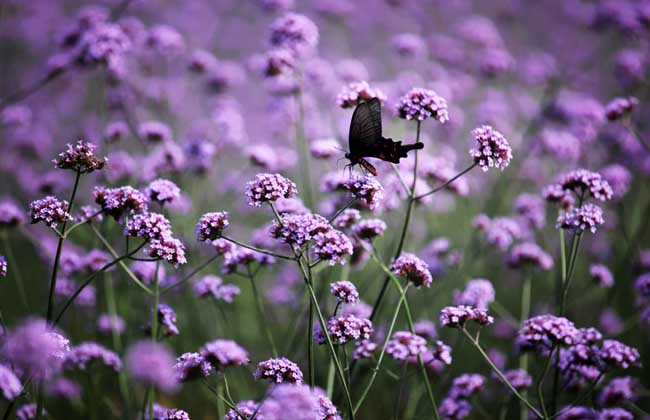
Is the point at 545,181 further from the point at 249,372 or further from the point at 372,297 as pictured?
the point at 249,372

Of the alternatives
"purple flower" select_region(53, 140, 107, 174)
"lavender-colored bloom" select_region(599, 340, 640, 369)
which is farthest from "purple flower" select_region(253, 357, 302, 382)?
"lavender-colored bloom" select_region(599, 340, 640, 369)

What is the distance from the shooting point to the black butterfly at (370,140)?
2844 millimetres

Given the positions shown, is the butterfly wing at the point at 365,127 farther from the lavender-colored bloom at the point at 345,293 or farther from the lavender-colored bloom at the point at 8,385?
the lavender-colored bloom at the point at 8,385

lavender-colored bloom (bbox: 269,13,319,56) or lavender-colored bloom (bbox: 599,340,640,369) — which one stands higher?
lavender-colored bloom (bbox: 269,13,319,56)

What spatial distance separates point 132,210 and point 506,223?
273 centimetres

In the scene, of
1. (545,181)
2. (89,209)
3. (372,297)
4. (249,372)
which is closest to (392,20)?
(545,181)

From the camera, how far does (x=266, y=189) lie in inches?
101

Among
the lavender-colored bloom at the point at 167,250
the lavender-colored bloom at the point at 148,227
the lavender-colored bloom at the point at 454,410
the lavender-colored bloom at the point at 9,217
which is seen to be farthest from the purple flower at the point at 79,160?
the lavender-colored bloom at the point at 454,410

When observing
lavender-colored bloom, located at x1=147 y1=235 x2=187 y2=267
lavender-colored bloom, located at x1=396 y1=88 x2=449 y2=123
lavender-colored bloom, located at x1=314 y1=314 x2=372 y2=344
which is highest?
lavender-colored bloom, located at x1=396 y1=88 x2=449 y2=123

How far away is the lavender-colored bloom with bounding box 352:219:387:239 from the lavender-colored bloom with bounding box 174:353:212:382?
3.54 ft

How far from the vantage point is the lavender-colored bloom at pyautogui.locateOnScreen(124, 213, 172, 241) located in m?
2.54

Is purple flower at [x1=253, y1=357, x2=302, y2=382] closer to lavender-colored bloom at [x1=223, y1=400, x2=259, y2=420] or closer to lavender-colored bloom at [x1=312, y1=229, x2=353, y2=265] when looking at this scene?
lavender-colored bloom at [x1=223, y1=400, x2=259, y2=420]

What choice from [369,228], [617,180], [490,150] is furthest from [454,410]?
[617,180]

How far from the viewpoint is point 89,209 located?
9.65ft
